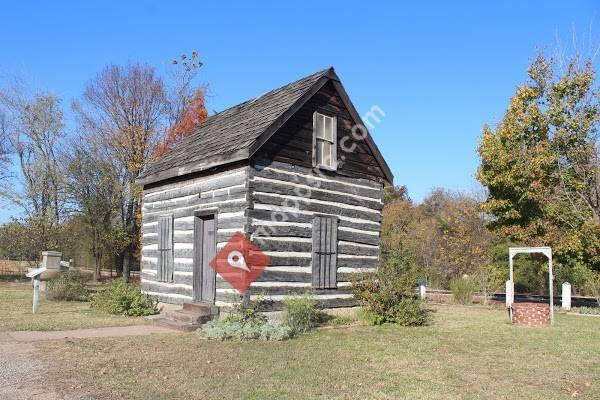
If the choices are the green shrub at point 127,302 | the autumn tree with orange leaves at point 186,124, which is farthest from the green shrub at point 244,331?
the autumn tree with orange leaves at point 186,124

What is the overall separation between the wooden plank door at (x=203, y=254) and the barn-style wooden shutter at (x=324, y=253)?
2.59 metres

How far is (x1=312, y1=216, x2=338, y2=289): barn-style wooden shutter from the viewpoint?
13273 mm

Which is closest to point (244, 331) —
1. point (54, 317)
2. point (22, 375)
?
point (22, 375)

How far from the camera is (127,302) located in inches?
542

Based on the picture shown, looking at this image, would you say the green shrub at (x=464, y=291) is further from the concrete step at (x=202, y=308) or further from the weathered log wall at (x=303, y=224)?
the concrete step at (x=202, y=308)

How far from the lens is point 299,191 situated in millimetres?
13070

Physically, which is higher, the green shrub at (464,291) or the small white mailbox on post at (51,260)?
the small white mailbox on post at (51,260)

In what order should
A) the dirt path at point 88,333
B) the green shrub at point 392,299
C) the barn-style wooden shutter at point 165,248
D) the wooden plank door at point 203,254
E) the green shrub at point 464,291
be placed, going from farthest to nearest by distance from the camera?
1. the green shrub at point 464,291
2. the barn-style wooden shutter at point 165,248
3. the wooden plank door at point 203,254
4. the green shrub at point 392,299
5. the dirt path at point 88,333

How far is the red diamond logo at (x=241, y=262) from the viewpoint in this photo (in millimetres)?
11758

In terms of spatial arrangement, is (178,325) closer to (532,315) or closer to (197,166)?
(197,166)

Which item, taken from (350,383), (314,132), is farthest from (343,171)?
(350,383)

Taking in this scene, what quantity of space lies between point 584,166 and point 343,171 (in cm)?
893

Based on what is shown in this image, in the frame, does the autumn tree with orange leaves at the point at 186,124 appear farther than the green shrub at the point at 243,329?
Yes

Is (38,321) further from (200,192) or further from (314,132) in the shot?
(314,132)
